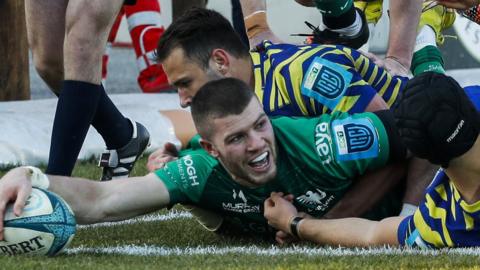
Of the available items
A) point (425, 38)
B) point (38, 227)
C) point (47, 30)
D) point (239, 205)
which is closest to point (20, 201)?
point (38, 227)

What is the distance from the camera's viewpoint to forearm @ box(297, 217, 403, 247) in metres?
4.19

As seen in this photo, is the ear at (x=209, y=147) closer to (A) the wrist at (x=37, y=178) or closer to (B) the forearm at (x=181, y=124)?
(A) the wrist at (x=37, y=178)

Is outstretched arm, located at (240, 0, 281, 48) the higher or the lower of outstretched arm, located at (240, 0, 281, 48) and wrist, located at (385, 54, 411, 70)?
the higher

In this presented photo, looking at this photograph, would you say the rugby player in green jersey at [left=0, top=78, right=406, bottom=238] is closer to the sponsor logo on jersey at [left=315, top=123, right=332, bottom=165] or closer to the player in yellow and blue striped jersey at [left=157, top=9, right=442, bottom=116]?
the sponsor logo on jersey at [left=315, top=123, right=332, bottom=165]

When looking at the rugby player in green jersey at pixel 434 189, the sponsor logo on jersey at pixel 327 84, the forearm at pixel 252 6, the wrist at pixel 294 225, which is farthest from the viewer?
the forearm at pixel 252 6

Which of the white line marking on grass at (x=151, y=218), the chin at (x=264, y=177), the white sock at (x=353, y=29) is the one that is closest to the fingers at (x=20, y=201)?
the chin at (x=264, y=177)

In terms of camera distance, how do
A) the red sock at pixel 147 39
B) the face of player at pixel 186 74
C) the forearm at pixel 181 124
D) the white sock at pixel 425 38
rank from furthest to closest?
the red sock at pixel 147 39
the forearm at pixel 181 124
the white sock at pixel 425 38
the face of player at pixel 186 74

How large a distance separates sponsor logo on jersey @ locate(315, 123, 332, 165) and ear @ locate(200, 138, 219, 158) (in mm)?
356

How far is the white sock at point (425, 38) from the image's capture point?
23.4 feet

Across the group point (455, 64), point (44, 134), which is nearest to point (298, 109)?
point (44, 134)

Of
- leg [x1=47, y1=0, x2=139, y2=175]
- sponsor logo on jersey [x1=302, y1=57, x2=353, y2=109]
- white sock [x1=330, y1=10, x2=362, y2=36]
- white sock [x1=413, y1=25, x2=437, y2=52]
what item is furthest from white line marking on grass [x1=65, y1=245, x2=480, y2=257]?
white sock [x1=413, y1=25, x2=437, y2=52]

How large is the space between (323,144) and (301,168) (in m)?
0.11

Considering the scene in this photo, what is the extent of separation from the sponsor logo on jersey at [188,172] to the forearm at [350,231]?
0.39 meters

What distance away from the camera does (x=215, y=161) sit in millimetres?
4391
